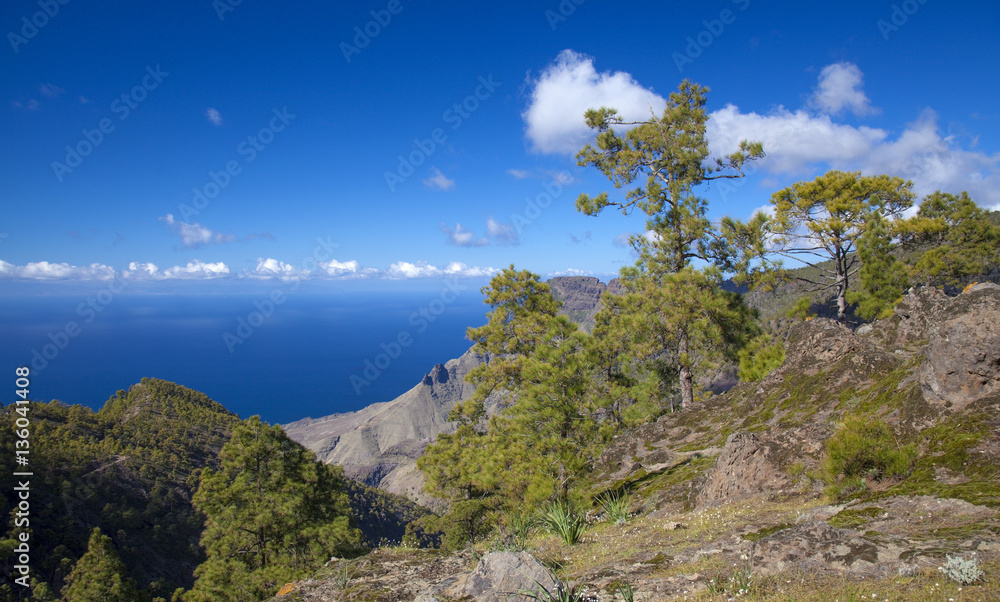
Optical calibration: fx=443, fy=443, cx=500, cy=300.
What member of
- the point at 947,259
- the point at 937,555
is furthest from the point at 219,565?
the point at 947,259

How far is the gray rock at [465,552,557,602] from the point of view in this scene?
4.35 m

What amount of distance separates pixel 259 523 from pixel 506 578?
19.4 m

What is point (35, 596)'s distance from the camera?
3497 cm

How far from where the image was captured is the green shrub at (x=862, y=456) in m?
6.42

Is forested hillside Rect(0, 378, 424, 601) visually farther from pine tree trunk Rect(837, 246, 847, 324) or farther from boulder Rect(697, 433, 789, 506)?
pine tree trunk Rect(837, 246, 847, 324)

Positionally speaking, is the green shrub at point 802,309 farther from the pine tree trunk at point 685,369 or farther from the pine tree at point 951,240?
the pine tree trunk at point 685,369

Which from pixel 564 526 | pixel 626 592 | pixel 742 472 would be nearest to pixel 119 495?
pixel 564 526

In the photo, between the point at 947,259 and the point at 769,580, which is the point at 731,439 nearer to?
the point at 769,580

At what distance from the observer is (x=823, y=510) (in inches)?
241

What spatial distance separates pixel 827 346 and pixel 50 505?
3117 inches

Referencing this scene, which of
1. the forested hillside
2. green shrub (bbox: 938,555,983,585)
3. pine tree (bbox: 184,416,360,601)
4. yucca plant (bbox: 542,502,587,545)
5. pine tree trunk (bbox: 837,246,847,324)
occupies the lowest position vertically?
the forested hillside

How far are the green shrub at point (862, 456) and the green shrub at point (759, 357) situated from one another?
35.0 feet

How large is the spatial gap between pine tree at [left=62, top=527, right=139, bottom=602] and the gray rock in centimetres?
3627

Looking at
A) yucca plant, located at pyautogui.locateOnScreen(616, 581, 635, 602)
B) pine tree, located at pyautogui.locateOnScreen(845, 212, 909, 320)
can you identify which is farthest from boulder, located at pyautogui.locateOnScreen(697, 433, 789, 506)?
pine tree, located at pyautogui.locateOnScreen(845, 212, 909, 320)
